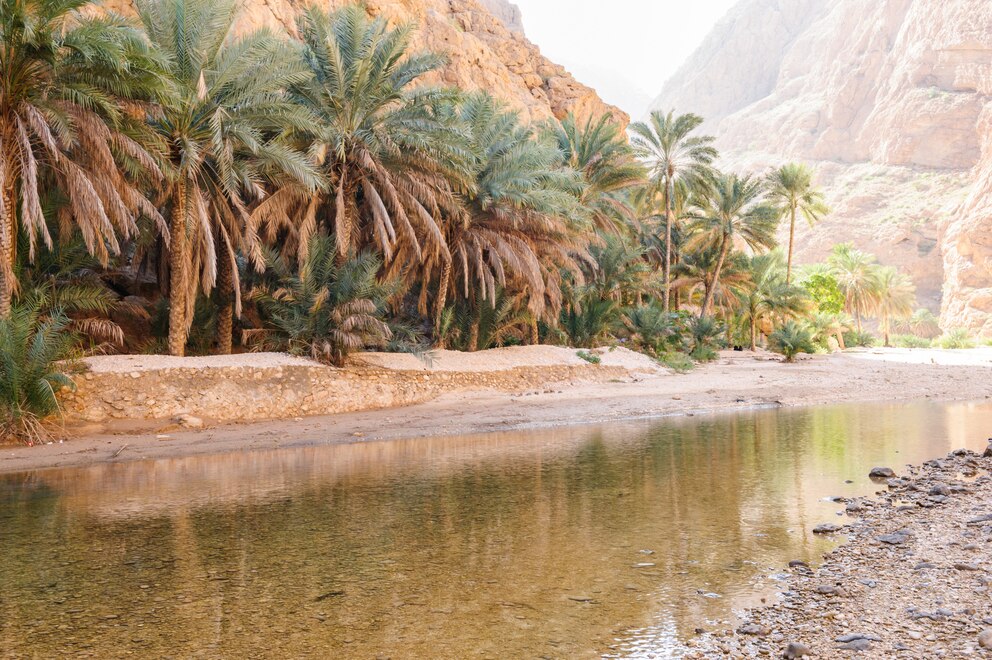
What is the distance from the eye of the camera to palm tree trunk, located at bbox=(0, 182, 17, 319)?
11.8 metres

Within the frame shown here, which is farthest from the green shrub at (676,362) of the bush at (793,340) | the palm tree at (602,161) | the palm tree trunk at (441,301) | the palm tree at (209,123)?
the palm tree at (209,123)

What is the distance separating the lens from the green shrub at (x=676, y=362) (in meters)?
23.7

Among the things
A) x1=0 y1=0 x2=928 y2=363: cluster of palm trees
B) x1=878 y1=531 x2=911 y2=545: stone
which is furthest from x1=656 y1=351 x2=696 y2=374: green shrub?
x1=878 y1=531 x2=911 y2=545: stone

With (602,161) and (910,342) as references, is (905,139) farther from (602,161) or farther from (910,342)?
(602,161)

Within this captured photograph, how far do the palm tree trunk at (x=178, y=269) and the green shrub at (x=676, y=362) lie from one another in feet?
51.5

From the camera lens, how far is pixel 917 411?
15.9m

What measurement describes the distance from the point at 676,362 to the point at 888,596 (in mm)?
20066

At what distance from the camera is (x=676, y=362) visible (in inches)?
949

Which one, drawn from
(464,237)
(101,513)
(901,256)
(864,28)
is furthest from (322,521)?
(864,28)

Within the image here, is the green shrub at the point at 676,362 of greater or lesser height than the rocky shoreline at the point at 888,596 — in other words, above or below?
above

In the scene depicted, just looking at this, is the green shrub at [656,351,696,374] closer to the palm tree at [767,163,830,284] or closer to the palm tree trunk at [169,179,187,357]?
the palm tree trunk at [169,179,187,357]

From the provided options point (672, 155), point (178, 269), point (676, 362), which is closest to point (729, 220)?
point (672, 155)

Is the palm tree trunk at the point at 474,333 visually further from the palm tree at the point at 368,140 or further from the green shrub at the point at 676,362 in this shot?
the green shrub at the point at 676,362

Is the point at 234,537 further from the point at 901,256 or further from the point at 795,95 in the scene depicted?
the point at 795,95
